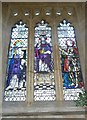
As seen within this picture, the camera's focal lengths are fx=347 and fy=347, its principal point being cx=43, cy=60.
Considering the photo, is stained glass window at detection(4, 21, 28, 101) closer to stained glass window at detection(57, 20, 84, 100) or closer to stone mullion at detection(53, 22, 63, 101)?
stone mullion at detection(53, 22, 63, 101)

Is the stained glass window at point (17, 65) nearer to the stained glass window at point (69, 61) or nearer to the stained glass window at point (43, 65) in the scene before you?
the stained glass window at point (43, 65)

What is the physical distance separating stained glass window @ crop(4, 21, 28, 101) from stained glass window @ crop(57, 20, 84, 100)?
827mm

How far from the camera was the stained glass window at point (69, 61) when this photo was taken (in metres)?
7.10

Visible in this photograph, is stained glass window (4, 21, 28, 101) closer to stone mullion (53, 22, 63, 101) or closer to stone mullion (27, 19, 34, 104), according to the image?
stone mullion (27, 19, 34, 104)

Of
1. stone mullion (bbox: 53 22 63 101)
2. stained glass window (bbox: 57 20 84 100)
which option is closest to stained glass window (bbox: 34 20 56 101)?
stone mullion (bbox: 53 22 63 101)

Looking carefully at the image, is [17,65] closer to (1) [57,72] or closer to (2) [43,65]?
(2) [43,65]

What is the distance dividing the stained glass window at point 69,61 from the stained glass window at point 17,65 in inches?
32.5

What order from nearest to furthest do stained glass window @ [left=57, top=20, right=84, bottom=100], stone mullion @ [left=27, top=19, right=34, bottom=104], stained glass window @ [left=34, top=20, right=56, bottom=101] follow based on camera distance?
stone mullion @ [left=27, top=19, right=34, bottom=104]
stained glass window @ [left=34, top=20, right=56, bottom=101]
stained glass window @ [left=57, top=20, right=84, bottom=100]

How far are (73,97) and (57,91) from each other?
35cm

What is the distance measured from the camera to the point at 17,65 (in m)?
7.58

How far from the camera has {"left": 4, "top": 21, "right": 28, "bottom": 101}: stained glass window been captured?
23.0 ft

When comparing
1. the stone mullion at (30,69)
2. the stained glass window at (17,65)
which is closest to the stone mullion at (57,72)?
the stone mullion at (30,69)

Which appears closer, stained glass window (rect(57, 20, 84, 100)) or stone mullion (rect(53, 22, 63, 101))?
stone mullion (rect(53, 22, 63, 101))

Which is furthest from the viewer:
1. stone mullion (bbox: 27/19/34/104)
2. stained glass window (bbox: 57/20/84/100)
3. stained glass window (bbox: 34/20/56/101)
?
stained glass window (bbox: 57/20/84/100)
